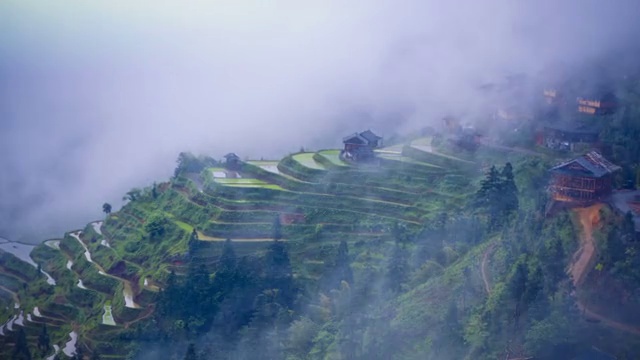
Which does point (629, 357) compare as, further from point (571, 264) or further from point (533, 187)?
point (533, 187)

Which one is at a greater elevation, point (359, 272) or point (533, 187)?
point (533, 187)

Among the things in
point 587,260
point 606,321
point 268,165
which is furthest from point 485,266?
point 268,165

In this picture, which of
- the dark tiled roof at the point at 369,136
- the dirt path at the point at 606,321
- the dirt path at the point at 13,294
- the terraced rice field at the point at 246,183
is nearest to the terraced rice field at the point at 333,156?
the dark tiled roof at the point at 369,136

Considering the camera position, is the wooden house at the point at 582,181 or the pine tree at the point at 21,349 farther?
the pine tree at the point at 21,349

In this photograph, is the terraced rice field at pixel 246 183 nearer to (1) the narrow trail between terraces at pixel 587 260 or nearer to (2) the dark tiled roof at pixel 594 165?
(2) the dark tiled roof at pixel 594 165

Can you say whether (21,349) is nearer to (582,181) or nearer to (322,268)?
(322,268)

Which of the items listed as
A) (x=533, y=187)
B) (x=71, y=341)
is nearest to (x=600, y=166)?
(x=533, y=187)
